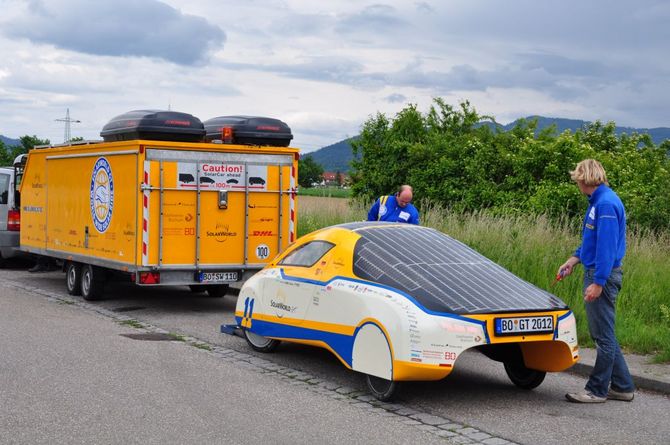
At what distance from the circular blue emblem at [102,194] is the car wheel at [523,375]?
731cm

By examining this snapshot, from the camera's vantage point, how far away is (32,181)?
17406 millimetres

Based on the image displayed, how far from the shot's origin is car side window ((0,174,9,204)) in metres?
19.6

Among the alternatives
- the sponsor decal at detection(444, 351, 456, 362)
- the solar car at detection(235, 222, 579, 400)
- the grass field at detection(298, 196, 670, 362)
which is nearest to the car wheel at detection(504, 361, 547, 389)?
the solar car at detection(235, 222, 579, 400)

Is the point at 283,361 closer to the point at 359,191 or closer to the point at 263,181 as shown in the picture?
the point at 263,181

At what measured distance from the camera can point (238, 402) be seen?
760 centimetres

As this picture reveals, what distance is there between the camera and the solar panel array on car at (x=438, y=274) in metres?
7.61

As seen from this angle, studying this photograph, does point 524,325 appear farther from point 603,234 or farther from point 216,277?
point 216,277

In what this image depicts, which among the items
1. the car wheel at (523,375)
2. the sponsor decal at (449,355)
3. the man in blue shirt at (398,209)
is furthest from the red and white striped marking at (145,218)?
the sponsor decal at (449,355)

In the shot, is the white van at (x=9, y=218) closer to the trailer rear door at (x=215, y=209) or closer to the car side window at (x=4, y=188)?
the car side window at (x=4, y=188)

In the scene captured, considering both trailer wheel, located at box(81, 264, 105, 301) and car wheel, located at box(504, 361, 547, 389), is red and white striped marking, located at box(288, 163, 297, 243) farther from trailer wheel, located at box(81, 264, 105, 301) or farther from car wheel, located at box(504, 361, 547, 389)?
car wheel, located at box(504, 361, 547, 389)

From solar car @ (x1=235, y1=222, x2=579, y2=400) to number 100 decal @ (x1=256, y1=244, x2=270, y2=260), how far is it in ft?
15.0

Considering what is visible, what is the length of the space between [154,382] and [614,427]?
3938mm

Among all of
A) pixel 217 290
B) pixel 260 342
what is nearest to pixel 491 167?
pixel 217 290

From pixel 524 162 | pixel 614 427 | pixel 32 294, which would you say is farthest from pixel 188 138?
pixel 524 162
